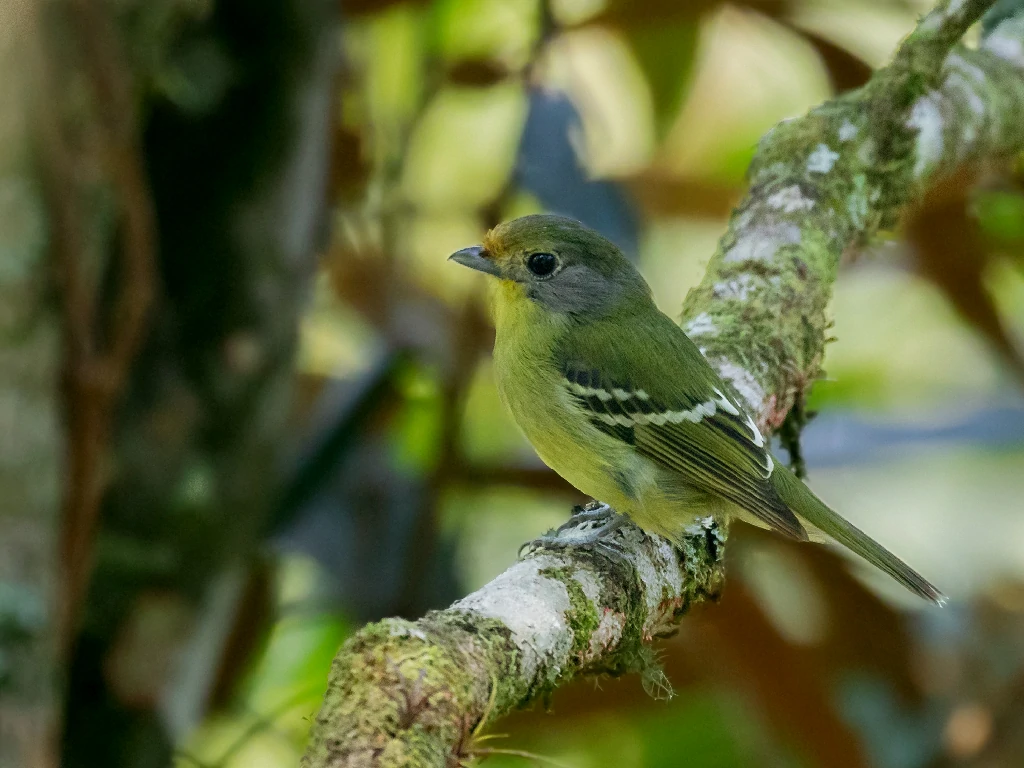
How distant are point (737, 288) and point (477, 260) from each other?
788 mm

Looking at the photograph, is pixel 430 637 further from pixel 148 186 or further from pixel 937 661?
pixel 937 661

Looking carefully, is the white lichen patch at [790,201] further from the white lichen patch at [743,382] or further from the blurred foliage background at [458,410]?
the white lichen patch at [743,382]

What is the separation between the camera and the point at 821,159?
3521 millimetres

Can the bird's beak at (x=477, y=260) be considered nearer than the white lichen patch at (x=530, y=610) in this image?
No

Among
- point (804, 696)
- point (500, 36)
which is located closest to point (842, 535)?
point (804, 696)

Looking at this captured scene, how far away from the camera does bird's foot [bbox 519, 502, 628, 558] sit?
2555 millimetres

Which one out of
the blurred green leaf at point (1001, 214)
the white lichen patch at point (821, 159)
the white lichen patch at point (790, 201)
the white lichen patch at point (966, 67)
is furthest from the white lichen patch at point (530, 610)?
the blurred green leaf at point (1001, 214)

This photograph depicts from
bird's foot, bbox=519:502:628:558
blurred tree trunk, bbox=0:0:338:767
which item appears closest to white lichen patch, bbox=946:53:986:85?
bird's foot, bbox=519:502:628:558

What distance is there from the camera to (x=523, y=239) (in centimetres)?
338

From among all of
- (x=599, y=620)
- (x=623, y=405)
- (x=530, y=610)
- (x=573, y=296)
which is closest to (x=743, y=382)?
(x=623, y=405)

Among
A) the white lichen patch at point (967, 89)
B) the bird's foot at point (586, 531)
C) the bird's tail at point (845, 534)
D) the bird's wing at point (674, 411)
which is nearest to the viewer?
the bird's foot at point (586, 531)

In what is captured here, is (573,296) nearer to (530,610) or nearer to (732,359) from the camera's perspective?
(732,359)

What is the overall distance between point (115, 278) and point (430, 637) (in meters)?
2.47

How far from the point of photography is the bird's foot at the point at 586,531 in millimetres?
2555
